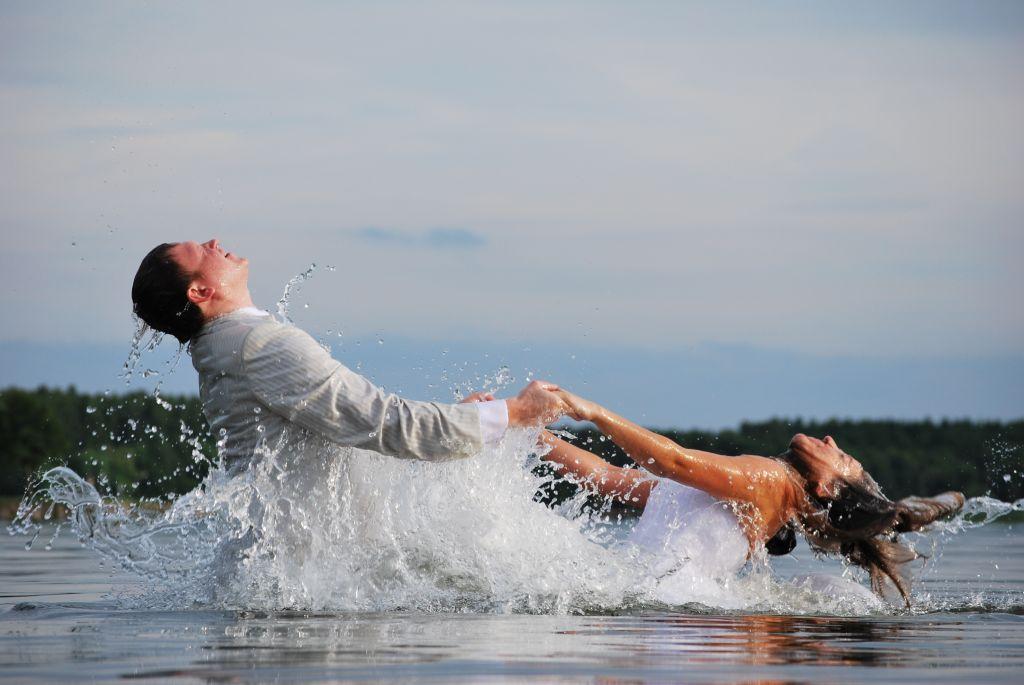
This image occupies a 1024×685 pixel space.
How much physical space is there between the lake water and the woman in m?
0.45

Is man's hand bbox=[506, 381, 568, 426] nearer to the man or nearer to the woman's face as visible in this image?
the man

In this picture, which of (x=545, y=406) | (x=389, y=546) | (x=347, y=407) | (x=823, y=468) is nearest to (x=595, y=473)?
(x=823, y=468)

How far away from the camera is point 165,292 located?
21.1ft

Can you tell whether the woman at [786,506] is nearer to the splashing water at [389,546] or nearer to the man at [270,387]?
the splashing water at [389,546]

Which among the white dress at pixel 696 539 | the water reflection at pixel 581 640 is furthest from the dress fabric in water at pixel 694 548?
the water reflection at pixel 581 640

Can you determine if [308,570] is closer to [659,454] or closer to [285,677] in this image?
[659,454]

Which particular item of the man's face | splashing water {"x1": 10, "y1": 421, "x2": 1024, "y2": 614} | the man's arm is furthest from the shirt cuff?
the man's face

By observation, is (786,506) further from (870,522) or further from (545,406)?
(545,406)

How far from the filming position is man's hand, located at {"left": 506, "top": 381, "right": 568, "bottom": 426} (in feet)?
21.4

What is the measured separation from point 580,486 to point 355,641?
8.62 feet

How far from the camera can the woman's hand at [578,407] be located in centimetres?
654

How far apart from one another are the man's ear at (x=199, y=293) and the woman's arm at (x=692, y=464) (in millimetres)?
1681

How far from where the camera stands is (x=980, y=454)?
2733 cm

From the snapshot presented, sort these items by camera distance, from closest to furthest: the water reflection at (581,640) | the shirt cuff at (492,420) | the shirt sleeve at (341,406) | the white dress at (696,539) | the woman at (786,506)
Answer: the water reflection at (581,640) < the shirt sleeve at (341,406) < the shirt cuff at (492,420) < the woman at (786,506) < the white dress at (696,539)
